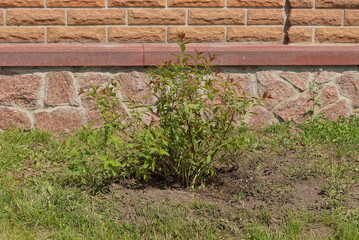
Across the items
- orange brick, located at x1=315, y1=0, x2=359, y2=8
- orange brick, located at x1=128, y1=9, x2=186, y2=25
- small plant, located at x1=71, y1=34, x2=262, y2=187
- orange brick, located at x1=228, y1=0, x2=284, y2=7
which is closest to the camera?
small plant, located at x1=71, y1=34, x2=262, y2=187

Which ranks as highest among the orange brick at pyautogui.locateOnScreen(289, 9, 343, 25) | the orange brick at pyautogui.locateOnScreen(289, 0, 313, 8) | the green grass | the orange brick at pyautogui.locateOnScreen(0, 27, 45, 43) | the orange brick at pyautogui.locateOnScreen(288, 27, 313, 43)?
the orange brick at pyautogui.locateOnScreen(289, 0, 313, 8)

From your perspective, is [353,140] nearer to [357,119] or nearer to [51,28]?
[357,119]

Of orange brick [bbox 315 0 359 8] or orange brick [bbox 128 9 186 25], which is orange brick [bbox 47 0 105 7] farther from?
orange brick [bbox 315 0 359 8]

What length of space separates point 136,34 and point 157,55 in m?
0.34

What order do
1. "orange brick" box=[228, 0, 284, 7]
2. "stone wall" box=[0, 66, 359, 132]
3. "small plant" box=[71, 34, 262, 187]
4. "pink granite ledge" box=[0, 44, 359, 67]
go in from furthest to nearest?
1. "orange brick" box=[228, 0, 284, 7]
2. "stone wall" box=[0, 66, 359, 132]
3. "pink granite ledge" box=[0, 44, 359, 67]
4. "small plant" box=[71, 34, 262, 187]

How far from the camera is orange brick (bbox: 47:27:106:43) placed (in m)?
5.48

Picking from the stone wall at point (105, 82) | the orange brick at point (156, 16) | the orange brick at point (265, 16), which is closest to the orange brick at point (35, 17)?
the stone wall at point (105, 82)

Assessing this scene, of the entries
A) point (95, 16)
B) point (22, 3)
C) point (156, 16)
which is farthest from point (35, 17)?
point (156, 16)

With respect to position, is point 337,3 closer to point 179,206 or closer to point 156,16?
point 156,16

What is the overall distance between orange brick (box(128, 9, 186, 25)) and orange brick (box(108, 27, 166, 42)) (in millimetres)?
67

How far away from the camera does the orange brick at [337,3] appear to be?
18.9ft

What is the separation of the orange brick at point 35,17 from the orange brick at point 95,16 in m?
0.10

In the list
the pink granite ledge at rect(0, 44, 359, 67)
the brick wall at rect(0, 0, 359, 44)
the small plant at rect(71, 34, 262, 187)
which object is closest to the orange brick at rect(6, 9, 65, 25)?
the brick wall at rect(0, 0, 359, 44)

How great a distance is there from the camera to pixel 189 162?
13.7 feet
